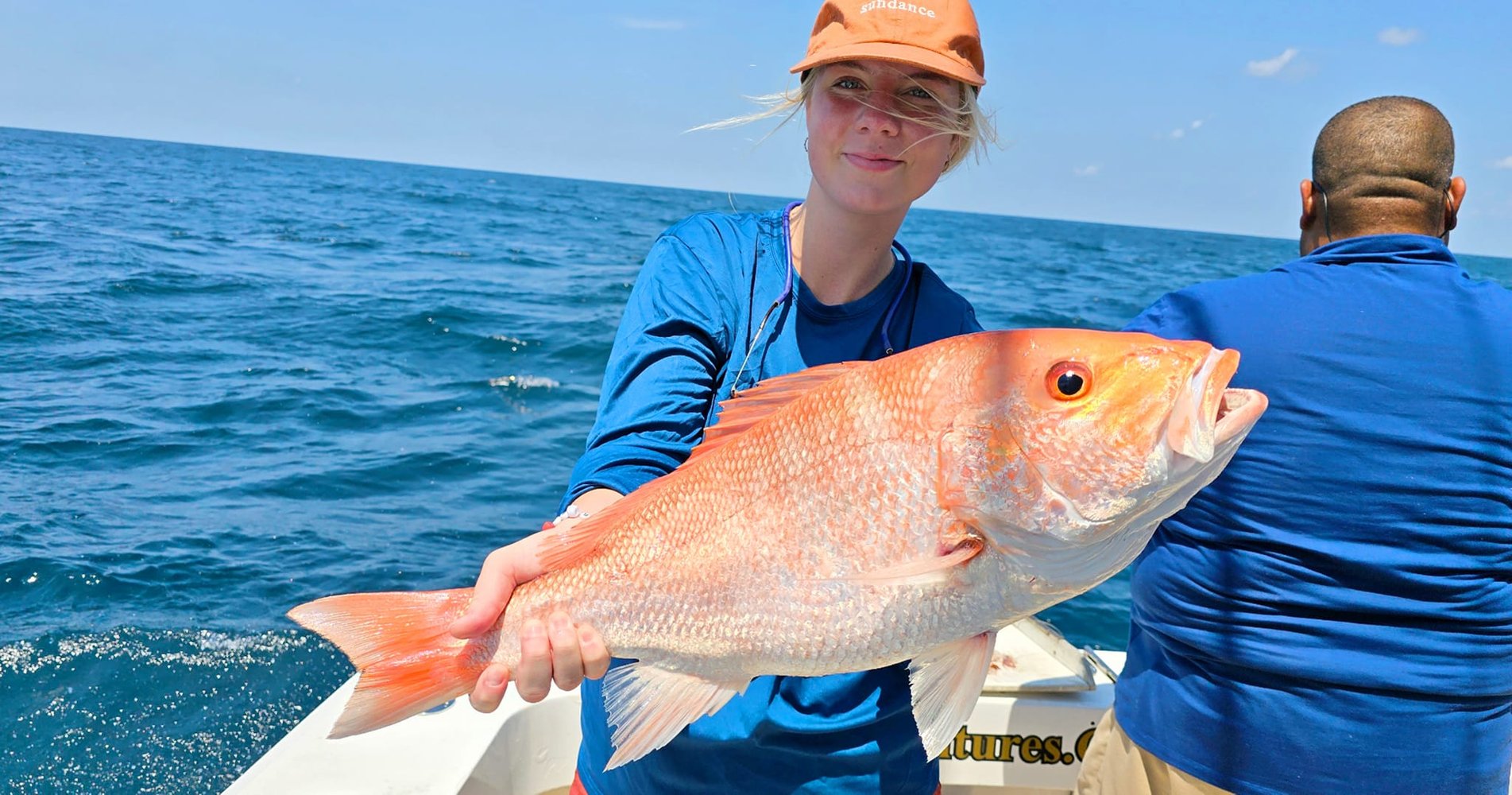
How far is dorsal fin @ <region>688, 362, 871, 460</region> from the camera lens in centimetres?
175

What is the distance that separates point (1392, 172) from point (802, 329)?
173 centimetres

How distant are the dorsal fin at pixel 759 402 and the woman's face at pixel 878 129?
0.45m

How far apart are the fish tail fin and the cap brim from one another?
124cm

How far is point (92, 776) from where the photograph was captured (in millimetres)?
4641

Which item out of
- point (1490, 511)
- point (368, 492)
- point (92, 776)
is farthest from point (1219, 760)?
point (368, 492)

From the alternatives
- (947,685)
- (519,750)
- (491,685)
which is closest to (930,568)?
(947,685)

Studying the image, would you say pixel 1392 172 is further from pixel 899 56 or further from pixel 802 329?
pixel 802 329

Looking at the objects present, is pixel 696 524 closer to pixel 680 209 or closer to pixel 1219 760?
pixel 1219 760

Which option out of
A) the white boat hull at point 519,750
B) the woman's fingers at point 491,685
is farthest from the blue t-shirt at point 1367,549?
the woman's fingers at point 491,685

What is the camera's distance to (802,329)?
6.81ft

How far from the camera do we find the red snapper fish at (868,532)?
1.49 m

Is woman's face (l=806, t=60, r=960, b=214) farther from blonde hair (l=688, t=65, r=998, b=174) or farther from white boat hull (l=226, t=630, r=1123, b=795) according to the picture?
white boat hull (l=226, t=630, r=1123, b=795)

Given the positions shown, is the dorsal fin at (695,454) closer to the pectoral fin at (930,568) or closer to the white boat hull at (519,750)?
the pectoral fin at (930,568)

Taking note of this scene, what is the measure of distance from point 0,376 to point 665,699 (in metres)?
11.6
